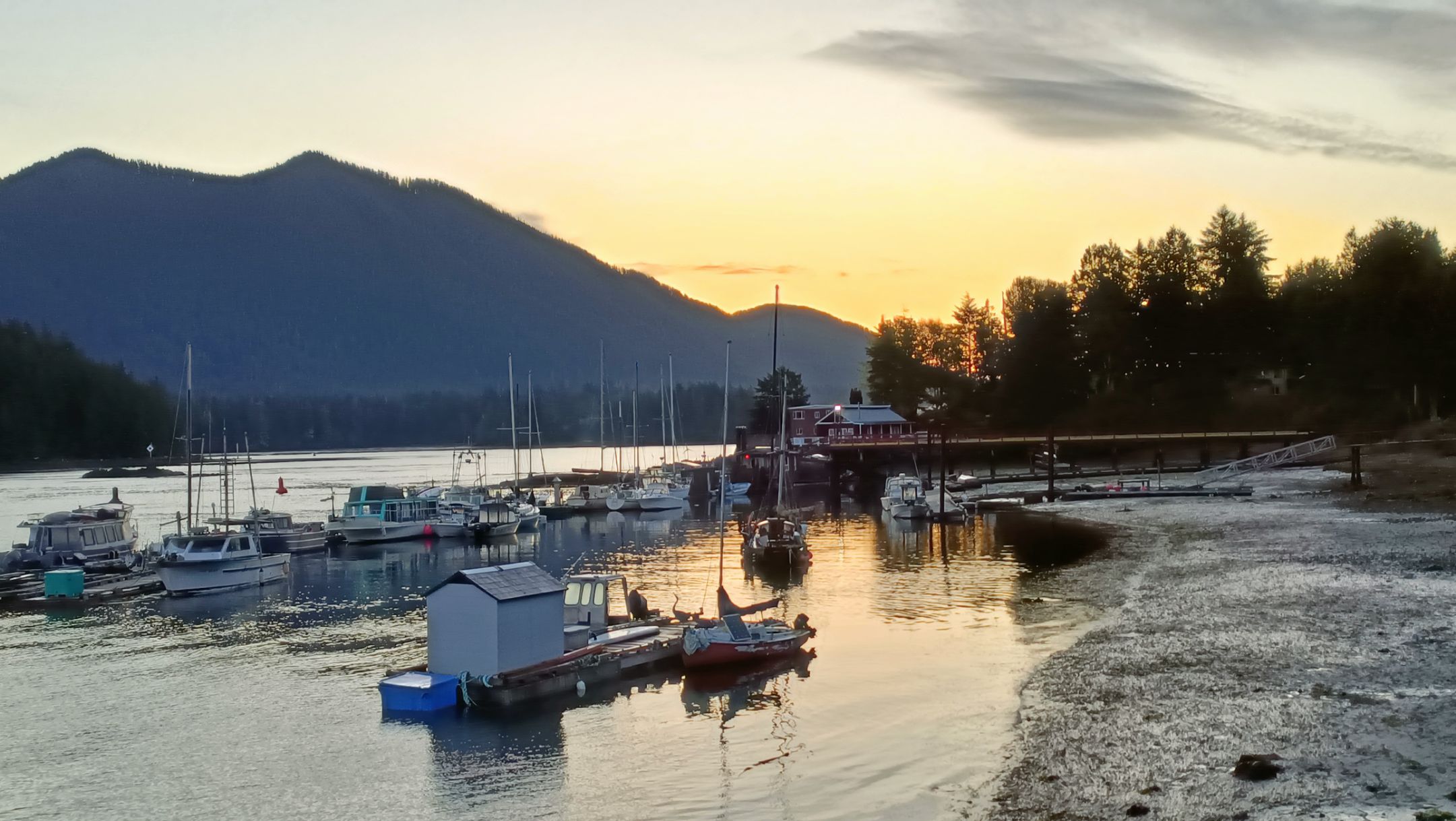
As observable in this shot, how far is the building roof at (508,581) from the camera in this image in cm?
3231

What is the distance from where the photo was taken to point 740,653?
3609 centimetres

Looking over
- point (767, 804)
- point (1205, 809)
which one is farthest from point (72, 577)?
point (1205, 809)

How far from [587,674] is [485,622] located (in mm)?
3425

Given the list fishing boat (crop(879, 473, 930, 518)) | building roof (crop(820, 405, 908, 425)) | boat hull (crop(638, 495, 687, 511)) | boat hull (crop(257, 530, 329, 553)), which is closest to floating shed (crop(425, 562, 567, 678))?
boat hull (crop(257, 530, 329, 553))

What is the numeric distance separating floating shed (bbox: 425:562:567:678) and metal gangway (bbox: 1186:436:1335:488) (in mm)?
71978

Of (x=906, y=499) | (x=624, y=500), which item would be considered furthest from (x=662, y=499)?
(x=906, y=499)

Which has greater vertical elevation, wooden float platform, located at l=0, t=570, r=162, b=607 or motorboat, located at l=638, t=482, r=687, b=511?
motorboat, located at l=638, t=482, r=687, b=511

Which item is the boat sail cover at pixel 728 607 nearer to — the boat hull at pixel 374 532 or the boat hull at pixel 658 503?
the boat hull at pixel 374 532

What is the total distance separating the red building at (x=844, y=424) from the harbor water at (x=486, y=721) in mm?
76310

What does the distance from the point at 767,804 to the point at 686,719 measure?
304 inches

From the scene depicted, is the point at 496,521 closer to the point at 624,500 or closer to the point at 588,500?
the point at 588,500

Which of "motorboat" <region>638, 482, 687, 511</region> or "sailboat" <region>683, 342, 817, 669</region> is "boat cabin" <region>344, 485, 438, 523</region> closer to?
"motorboat" <region>638, 482, 687, 511</region>

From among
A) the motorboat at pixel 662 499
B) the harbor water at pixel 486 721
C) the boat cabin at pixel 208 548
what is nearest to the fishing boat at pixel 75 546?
the boat cabin at pixel 208 548

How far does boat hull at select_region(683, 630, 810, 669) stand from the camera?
3572 centimetres
